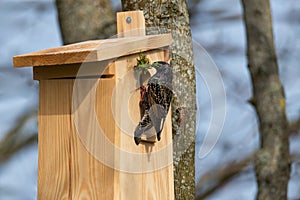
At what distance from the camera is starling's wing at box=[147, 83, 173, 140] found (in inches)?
76.8

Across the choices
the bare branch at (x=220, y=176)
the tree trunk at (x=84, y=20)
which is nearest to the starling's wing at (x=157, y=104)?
the tree trunk at (x=84, y=20)

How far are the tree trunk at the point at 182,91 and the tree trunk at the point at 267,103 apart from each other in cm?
152

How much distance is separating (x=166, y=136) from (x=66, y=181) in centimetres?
38

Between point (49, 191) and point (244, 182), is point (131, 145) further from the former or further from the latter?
point (244, 182)

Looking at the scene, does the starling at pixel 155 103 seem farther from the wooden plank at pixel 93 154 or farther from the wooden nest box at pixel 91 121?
the wooden plank at pixel 93 154

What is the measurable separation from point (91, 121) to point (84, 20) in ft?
4.84

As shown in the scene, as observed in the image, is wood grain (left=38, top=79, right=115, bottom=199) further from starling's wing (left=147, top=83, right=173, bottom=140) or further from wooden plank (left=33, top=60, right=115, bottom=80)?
starling's wing (left=147, top=83, right=173, bottom=140)

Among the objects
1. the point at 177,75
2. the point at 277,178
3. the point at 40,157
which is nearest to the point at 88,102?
the point at 40,157

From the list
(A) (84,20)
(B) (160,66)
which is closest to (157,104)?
(B) (160,66)

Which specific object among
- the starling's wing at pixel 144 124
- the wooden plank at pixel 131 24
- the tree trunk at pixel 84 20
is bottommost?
the starling's wing at pixel 144 124

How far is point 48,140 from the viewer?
6.43 ft

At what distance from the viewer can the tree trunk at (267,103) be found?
3.61 metres

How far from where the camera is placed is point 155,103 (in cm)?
196

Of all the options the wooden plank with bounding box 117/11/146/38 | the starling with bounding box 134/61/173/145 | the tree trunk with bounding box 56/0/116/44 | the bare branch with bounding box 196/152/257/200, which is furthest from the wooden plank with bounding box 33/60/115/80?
the bare branch with bounding box 196/152/257/200
